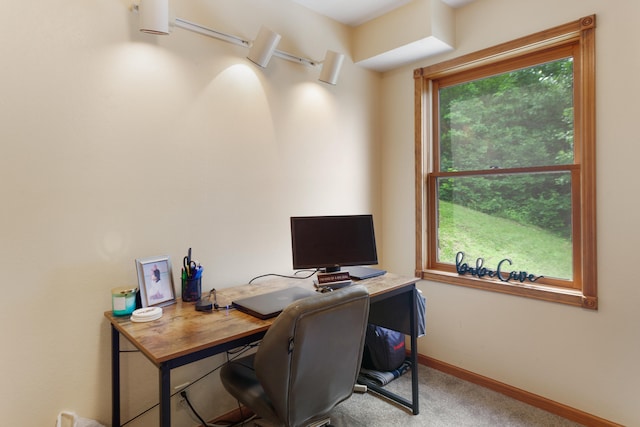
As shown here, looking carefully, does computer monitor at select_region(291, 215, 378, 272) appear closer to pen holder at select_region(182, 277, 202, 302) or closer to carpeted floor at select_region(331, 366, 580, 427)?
pen holder at select_region(182, 277, 202, 302)

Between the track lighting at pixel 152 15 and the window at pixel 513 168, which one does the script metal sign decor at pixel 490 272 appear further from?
the track lighting at pixel 152 15

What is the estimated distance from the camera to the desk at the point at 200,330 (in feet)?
3.98

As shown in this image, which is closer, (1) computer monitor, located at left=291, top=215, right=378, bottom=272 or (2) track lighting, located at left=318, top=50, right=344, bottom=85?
(1) computer monitor, located at left=291, top=215, right=378, bottom=272

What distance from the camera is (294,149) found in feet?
8.25

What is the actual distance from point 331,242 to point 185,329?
1038 mm

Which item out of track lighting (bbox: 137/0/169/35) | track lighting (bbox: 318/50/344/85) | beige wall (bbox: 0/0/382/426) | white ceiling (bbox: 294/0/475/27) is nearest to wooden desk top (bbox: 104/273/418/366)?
beige wall (bbox: 0/0/382/426)

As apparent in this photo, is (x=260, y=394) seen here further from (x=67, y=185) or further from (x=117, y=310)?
(x=67, y=185)

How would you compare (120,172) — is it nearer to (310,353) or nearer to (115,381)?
(115,381)

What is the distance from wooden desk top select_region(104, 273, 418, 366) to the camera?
1242mm

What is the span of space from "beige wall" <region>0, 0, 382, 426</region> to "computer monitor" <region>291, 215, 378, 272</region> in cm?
31

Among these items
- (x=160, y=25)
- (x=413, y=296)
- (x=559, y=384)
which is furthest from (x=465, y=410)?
(x=160, y=25)

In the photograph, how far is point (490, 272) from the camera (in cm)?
257

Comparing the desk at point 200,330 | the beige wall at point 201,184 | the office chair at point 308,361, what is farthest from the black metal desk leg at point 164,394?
the beige wall at point 201,184

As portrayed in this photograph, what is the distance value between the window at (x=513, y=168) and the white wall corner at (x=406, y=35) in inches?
7.5
